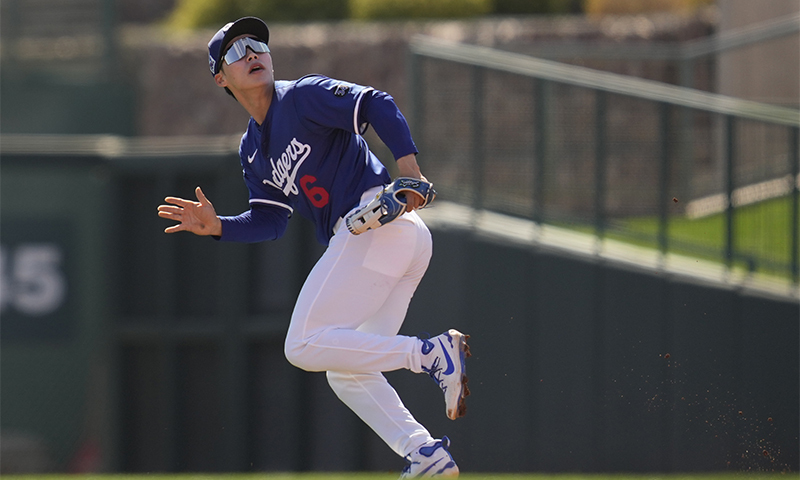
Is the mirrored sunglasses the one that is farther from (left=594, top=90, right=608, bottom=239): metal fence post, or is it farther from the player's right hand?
(left=594, top=90, right=608, bottom=239): metal fence post

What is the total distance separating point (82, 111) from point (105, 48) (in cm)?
79

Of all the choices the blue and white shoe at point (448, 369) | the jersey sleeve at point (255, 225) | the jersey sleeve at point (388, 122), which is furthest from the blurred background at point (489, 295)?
the jersey sleeve at point (388, 122)

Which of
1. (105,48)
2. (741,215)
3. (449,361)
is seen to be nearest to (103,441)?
(449,361)

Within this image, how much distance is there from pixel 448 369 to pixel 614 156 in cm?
306

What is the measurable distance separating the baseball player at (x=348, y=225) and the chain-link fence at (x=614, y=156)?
8.19ft

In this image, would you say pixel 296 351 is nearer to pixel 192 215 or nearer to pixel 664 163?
pixel 192 215

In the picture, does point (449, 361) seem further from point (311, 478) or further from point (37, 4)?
point (37, 4)

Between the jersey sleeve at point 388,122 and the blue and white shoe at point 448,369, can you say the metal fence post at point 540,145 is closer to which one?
the blue and white shoe at point 448,369

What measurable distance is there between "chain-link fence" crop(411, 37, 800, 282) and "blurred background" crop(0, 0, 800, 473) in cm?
2

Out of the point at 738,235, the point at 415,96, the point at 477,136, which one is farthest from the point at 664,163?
the point at 415,96

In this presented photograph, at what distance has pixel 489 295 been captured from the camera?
6.45 meters

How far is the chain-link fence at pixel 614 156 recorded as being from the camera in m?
6.29

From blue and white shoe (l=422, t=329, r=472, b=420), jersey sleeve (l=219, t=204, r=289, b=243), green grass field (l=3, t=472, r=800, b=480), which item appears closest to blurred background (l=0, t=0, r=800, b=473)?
green grass field (l=3, t=472, r=800, b=480)

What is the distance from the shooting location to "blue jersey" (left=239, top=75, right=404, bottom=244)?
12.4 feet
